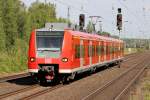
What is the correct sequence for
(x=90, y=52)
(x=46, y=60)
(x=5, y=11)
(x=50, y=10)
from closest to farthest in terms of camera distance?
(x=46, y=60), (x=90, y=52), (x=5, y=11), (x=50, y=10)

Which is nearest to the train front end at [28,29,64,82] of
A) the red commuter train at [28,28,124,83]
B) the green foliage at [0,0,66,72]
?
the red commuter train at [28,28,124,83]

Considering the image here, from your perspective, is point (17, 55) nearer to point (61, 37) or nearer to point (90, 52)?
point (90, 52)

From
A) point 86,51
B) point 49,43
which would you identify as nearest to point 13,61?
point 86,51

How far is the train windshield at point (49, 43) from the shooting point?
875 inches

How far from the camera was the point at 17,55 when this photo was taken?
3744 centimetres

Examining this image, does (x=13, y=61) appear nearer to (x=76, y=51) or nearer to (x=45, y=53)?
(x=76, y=51)

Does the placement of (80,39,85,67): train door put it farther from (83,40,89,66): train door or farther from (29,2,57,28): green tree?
(29,2,57,28): green tree

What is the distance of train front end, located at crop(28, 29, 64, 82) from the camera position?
22078 millimetres

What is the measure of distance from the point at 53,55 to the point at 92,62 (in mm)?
8460

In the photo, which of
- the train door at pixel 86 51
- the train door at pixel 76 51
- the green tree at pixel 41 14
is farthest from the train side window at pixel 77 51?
the green tree at pixel 41 14

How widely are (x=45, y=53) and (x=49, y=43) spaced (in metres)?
0.54

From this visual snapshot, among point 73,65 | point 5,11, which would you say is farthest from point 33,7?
point 73,65

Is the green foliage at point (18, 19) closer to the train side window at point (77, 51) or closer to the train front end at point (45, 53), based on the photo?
the train side window at point (77, 51)

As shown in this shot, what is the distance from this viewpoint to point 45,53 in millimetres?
22312
